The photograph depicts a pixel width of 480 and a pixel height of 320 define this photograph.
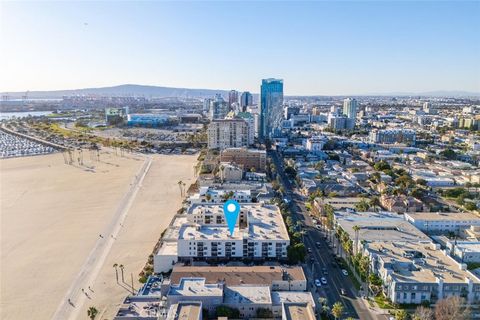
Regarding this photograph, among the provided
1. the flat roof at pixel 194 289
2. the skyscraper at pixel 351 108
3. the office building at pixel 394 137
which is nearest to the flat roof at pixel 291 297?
the flat roof at pixel 194 289

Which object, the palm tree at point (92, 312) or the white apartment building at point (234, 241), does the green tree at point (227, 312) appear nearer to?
the palm tree at point (92, 312)

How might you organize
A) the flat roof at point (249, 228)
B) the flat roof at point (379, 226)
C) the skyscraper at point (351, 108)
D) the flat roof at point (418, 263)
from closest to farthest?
the flat roof at point (418, 263) < the flat roof at point (249, 228) < the flat roof at point (379, 226) < the skyscraper at point (351, 108)

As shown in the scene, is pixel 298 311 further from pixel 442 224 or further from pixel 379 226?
pixel 442 224

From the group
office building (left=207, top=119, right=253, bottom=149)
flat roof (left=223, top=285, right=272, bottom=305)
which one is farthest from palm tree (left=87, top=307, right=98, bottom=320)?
office building (left=207, top=119, right=253, bottom=149)

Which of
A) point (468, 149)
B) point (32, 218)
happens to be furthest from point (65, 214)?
point (468, 149)

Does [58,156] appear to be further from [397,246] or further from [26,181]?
[397,246]

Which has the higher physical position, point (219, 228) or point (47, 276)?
point (219, 228)
